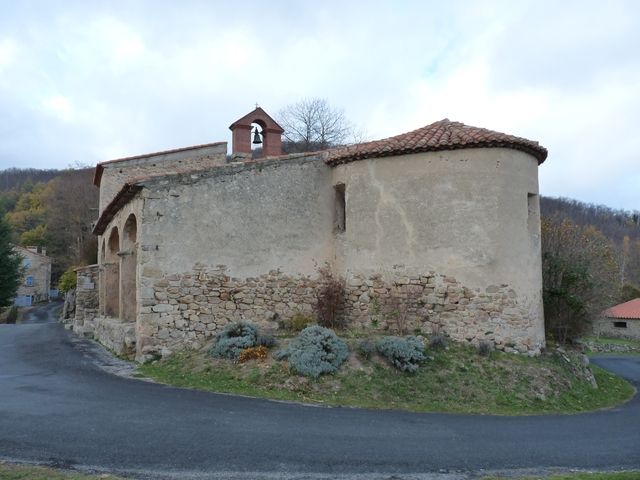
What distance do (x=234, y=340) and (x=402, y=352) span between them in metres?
3.64

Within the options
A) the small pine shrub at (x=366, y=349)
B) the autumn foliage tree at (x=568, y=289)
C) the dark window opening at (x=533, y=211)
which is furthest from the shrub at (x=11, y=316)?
the dark window opening at (x=533, y=211)

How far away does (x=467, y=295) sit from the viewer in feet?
40.5

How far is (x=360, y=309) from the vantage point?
13539mm

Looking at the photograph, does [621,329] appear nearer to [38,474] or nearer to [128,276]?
[128,276]

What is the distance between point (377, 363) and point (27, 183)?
68.4 meters

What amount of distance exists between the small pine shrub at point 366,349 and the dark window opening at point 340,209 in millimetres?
4133

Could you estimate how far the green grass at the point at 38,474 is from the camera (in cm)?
502

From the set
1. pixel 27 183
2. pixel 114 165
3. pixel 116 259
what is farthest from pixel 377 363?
pixel 27 183

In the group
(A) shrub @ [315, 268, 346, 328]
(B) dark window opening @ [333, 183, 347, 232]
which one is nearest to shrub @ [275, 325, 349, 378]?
(A) shrub @ [315, 268, 346, 328]

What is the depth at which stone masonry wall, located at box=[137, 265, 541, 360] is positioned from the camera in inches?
480

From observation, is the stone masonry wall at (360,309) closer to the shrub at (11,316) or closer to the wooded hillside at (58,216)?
the wooded hillside at (58,216)

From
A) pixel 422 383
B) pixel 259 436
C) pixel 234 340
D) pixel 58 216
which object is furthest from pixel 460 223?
pixel 58 216

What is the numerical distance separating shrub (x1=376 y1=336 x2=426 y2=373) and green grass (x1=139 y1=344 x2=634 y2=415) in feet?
0.58

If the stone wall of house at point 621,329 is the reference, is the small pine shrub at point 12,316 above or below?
above
